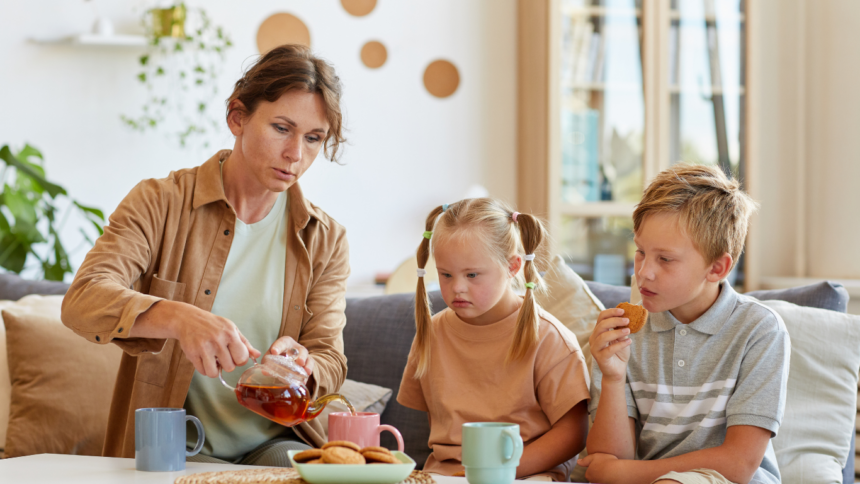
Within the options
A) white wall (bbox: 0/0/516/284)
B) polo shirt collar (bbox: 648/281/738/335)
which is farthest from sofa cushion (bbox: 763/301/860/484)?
white wall (bbox: 0/0/516/284)

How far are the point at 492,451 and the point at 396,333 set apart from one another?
0.99 metres

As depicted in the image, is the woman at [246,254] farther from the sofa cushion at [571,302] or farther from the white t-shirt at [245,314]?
the sofa cushion at [571,302]

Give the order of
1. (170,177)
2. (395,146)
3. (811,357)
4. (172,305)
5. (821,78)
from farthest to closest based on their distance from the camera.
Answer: (395,146) < (821,78) < (811,357) < (170,177) < (172,305)

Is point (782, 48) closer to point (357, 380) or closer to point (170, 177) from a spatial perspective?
point (357, 380)

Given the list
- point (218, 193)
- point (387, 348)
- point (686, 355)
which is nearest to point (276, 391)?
point (218, 193)

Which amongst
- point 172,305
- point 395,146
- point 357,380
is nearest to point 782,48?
point 395,146

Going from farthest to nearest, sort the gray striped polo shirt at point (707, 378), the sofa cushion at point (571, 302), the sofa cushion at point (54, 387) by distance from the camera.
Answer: the sofa cushion at point (54, 387) → the sofa cushion at point (571, 302) → the gray striped polo shirt at point (707, 378)

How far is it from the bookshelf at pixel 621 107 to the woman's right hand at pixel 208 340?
2599 millimetres

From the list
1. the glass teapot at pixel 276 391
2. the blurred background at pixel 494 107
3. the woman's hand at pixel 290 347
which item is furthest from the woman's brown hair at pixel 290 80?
the blurred background at pixel 494 107

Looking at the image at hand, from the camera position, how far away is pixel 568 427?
1.43 metres

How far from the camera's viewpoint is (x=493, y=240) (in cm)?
150

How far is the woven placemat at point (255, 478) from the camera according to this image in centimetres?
101

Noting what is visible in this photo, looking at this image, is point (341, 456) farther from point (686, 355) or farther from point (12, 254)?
point (12, 254)

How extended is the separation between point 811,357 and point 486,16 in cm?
272
